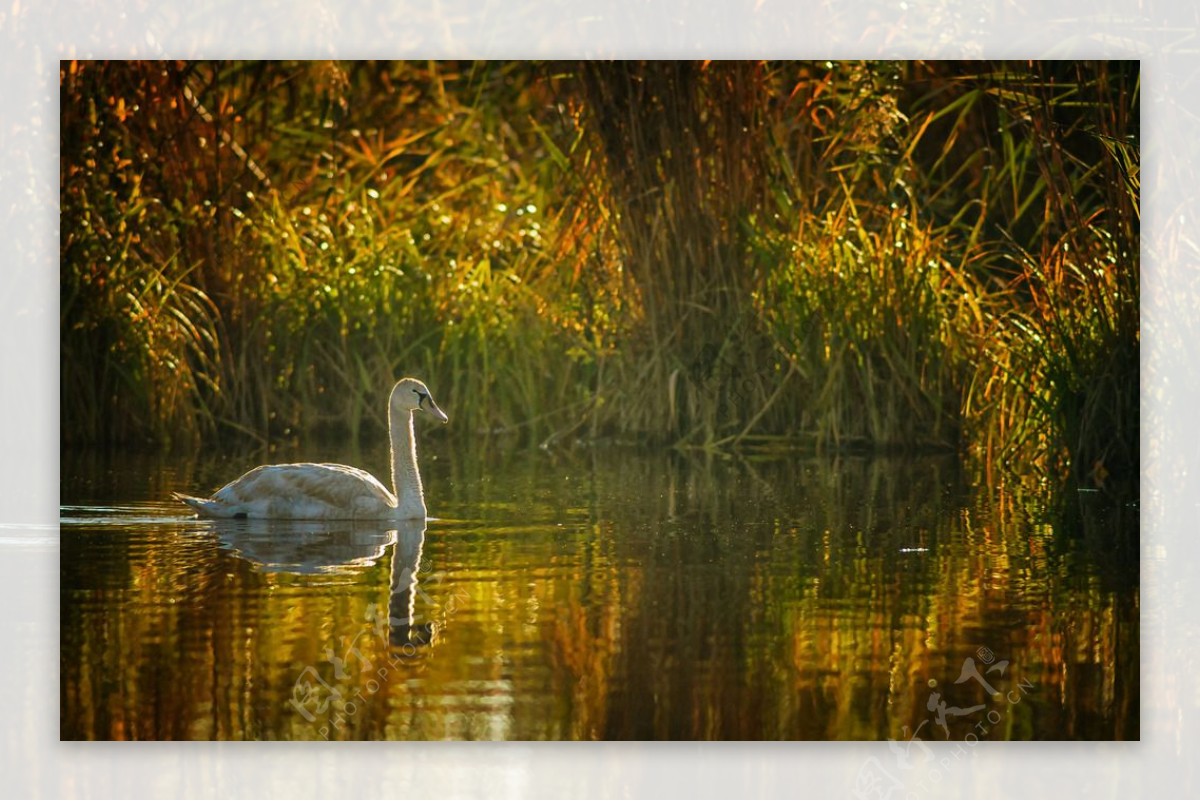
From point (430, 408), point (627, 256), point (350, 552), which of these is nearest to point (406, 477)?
point (430, 408)

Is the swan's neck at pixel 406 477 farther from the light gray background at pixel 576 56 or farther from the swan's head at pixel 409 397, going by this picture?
the light gray background at pixel 576 56

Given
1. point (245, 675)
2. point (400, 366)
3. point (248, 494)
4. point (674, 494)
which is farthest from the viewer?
point (400, 366)

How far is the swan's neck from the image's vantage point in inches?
282

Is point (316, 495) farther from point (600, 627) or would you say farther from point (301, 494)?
point (600, 627)

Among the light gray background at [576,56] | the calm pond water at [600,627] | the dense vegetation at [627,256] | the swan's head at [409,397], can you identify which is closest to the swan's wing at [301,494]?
the calm pond water at [600,627]

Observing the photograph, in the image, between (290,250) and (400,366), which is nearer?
(290,250)

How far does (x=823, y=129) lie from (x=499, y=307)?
1969 mm

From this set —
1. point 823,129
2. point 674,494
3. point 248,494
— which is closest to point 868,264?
point 823,129

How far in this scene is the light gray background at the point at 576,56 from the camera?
582cm

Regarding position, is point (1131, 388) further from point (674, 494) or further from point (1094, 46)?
point (674, 494)

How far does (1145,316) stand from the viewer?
6398 millimetres

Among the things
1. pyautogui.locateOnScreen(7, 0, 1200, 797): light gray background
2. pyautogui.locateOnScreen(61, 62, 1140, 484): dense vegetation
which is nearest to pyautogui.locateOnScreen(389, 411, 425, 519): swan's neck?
pyautogui.locateOnScreen(61, 62, 1140, 484): dense vegetation

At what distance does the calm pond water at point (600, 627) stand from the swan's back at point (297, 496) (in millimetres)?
103

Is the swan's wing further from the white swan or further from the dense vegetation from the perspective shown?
the dense vegetation
